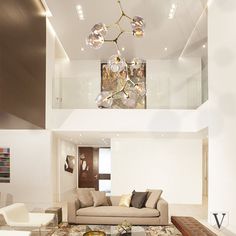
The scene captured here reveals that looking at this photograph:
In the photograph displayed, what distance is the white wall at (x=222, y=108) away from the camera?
22.1 feet

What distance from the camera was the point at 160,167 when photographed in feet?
41.3

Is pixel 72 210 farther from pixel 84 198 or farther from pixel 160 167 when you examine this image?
pixel 160 167

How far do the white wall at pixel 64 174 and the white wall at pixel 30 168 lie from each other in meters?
1.56

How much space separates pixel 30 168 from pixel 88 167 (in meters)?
7.32

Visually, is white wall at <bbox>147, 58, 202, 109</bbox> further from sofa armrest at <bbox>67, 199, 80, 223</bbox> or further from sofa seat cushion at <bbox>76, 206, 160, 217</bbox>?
sofa armrest at <bbox>67, 199, 80, 223</bbox>

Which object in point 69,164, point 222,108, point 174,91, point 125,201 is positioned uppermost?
point 174,91

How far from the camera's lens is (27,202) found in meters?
10.7

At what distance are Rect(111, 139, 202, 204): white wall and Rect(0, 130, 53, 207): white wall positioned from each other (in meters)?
2.91

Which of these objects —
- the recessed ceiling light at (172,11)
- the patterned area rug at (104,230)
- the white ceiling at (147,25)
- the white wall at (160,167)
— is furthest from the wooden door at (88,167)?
the recessed ceiling light at (172,11)

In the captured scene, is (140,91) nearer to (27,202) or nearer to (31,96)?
(31,96)

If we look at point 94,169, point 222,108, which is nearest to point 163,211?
point 222,108

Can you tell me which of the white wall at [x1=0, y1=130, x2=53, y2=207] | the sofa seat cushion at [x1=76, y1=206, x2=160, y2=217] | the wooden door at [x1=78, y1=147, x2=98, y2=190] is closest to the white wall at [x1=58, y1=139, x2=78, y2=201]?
the wooden door at [x1=78, y1=147, x2=98, y2=190]

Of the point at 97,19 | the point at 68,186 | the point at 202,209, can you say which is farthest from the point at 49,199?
the point at 97,19

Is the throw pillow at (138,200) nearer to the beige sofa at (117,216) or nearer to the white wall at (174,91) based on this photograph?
the beige sofa at (117,216)
